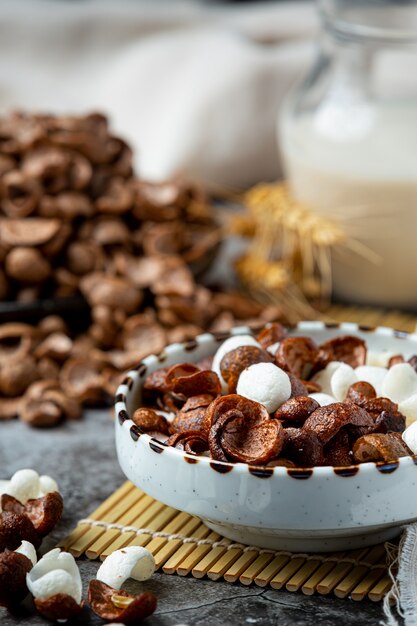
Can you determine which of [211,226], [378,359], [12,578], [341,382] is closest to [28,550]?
[12,578]

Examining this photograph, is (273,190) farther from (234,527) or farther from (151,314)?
(234,527)

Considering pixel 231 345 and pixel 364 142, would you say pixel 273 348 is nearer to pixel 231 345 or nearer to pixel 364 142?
pixel 231 345

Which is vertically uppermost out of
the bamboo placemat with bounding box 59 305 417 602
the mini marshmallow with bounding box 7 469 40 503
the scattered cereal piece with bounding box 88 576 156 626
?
the scattered cereal piece with bounding box 88 576 156 626

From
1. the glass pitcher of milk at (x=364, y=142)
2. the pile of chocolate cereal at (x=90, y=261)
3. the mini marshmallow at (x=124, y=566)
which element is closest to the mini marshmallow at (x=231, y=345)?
the mini marshmallow at (x=124, y=566)

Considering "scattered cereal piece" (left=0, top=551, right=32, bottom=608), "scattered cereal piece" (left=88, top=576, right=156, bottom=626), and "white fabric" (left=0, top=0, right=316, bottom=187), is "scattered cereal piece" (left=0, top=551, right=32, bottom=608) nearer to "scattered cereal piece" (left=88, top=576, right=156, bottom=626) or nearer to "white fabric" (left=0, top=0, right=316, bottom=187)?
"scattered cereal piece" (left=88, top=576, right=156, bottom=626)

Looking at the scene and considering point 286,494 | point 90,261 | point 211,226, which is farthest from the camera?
point 211,226

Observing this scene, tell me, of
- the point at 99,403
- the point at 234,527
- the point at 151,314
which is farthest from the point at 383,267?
the point at 234,527

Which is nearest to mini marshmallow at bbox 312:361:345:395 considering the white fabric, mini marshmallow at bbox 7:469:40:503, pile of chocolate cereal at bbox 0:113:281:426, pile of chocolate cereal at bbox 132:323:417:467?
pile of chocolate cereal at bbox 132:323:417:467
